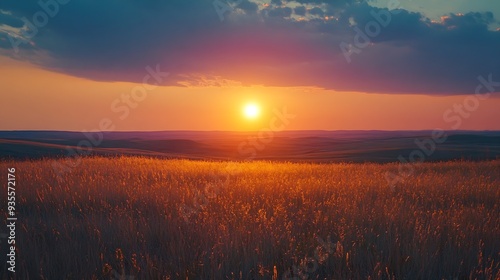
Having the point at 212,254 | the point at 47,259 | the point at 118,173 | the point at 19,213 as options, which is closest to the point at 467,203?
the point at 212,254

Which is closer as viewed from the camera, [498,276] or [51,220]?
[498,276]

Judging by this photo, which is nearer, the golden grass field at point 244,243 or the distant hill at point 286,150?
the golden grass field at point 244,243

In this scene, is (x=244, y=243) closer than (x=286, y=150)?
Yes

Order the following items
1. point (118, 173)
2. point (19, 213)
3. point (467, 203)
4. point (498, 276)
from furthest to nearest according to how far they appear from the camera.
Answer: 1. point (118, 173)
2. point (467, 203)
3. point (19, 213)
4. point (498, 276)

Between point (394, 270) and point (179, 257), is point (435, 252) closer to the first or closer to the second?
point (394, 270)

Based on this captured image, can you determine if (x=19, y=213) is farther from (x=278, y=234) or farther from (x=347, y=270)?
(x=347, y=270)

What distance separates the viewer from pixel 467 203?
6.66 meters

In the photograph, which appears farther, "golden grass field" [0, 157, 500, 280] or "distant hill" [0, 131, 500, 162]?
"distant hill" [0, 131, 500, 162]

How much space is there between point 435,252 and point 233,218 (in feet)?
8.02

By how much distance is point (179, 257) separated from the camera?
11.2ft

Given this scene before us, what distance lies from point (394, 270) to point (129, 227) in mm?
3036

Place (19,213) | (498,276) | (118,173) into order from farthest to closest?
1. (118,173)
2. (19,213)
3. (498,276)

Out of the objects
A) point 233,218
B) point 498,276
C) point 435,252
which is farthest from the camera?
point 233,218

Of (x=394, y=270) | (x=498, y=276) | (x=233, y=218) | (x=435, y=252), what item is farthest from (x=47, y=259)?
(x=498, y=276)
